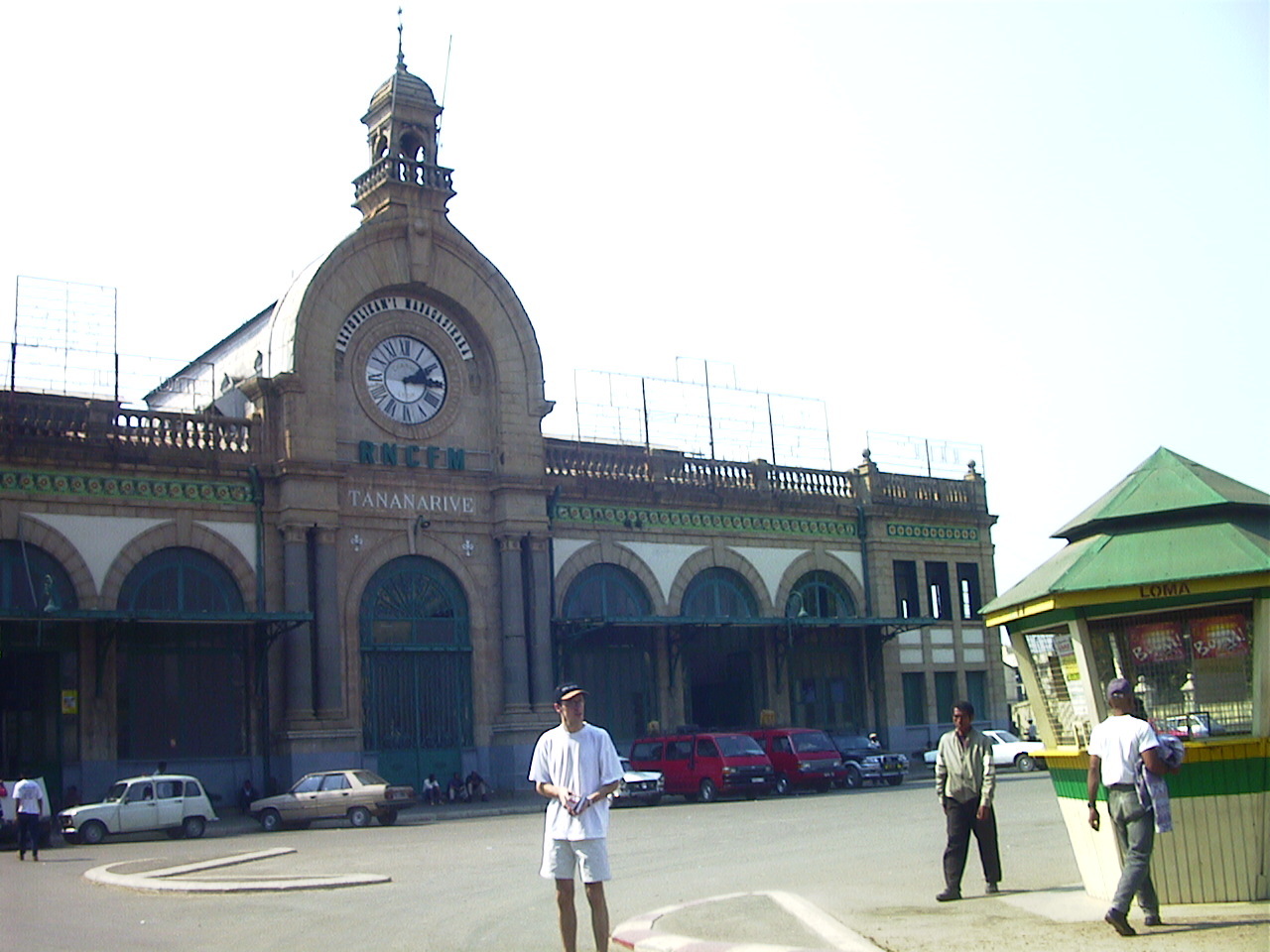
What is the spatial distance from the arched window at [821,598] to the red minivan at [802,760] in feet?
26.6

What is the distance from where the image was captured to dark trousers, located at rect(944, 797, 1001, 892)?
1330cm

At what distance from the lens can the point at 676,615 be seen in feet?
124

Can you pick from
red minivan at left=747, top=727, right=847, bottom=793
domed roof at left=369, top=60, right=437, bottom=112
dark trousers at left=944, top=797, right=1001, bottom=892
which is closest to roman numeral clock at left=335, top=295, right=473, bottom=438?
domed roof at left=369, top=60, right=437, bottom=112

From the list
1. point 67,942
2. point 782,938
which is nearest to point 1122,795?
point 782,938

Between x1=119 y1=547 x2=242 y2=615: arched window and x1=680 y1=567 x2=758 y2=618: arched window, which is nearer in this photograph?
x1=119 y1=547 x2=242 y2=615: arched window

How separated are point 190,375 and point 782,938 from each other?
120 ft

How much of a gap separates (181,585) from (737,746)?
12997 millimetres

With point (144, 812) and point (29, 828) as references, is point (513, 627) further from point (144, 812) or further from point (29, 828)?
point (29, 828)

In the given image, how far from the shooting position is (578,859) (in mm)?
10359

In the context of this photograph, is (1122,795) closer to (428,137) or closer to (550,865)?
(550,865)

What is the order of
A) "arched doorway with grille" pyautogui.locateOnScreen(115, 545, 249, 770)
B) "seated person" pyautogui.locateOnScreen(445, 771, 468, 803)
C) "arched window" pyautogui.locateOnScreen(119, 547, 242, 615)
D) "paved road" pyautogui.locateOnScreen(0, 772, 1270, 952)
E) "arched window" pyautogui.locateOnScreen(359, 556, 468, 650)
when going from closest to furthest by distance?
"paved road" pyautogui.locateOnScreen(0, 772, 1270, 952), "arched doorway with grille" pyautogui.locateOnScreen(115, 545, 249, 770), "arched window" pyautogui.locateOnScreen(119, 547, 242, 615), "seated person" pyautogui.locateOnScreen(445, 771, 468, 803), "arched window" pyautogui.locateOnScreen(359, 556, 468, 650)

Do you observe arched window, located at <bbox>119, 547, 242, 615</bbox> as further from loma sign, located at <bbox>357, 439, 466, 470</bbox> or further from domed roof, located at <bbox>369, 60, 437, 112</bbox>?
domed roof, located at <bbox>369, 60, 437, 112</bbox>

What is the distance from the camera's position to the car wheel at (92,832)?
26.4 m

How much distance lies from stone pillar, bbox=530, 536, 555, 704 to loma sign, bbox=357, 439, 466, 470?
9.29 feet
